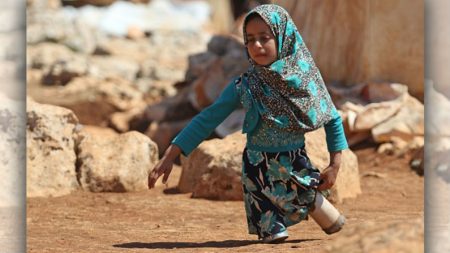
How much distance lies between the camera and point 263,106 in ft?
15.3

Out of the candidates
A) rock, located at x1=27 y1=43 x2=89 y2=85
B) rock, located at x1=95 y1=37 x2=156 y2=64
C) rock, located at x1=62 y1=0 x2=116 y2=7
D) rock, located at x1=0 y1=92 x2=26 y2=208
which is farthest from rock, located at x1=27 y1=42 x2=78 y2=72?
rock, located at x1=0 y1=92 x2=26 y2=208

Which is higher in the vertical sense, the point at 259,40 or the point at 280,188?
the point at 259,40

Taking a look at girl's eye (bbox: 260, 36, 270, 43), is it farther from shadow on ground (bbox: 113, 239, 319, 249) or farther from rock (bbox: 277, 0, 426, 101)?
rock (bbox: 277, 0, 426, 101)

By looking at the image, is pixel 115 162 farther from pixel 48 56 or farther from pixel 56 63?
pixel 48 56

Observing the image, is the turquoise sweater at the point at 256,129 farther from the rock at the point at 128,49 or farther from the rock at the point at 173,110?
the rock at the point at 128,49

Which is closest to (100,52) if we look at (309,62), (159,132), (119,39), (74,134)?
(119,39)

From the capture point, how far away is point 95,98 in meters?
12.2

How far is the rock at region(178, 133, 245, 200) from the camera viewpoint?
6.70 metres

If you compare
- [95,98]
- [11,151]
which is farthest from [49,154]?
[95,98]

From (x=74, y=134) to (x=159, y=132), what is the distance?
302 centimetres

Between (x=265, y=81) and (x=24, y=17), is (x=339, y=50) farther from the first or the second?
(x=24, y=17)

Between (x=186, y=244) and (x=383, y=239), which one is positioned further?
(x=186, y=244)

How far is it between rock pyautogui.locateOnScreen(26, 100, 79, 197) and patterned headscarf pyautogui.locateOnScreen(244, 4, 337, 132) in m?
2.73

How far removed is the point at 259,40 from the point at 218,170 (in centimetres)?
227
